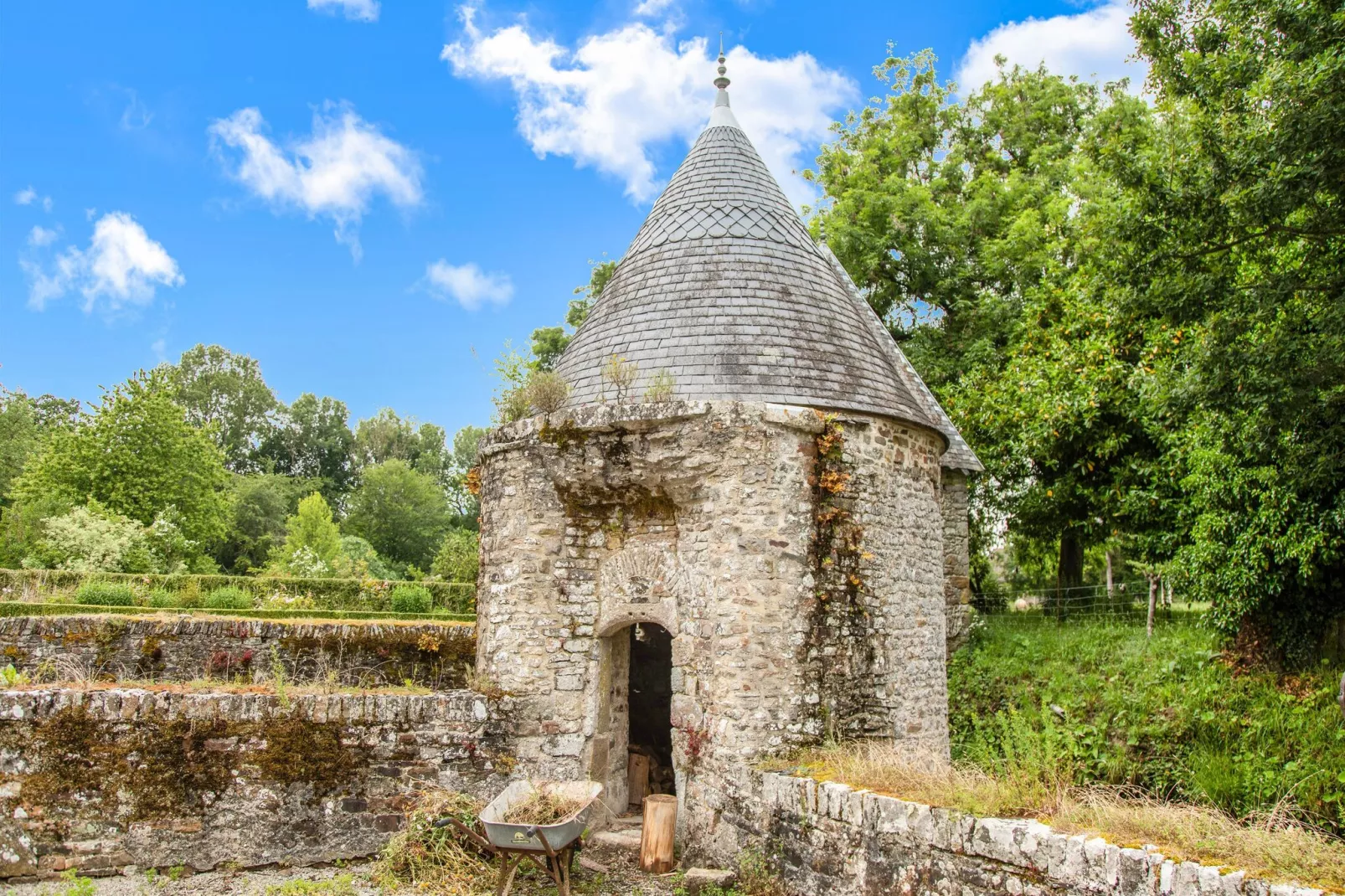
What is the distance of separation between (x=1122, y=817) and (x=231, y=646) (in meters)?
11.1

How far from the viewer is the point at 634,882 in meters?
6.73

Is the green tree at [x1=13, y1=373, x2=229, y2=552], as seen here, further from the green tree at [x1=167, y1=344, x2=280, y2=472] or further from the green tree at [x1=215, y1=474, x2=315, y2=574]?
the green tree at [x1=167, y1=344, x2=280, y2=472]

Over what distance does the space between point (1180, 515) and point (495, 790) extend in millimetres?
9781

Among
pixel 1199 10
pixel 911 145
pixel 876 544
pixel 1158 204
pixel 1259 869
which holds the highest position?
pixel 911 145

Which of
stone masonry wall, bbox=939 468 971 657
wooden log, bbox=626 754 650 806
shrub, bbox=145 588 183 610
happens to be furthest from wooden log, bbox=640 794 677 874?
shrub, bbox=145 588 183 610

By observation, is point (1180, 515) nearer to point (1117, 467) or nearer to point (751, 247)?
point (1117, 467)

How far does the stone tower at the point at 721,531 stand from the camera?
23.8 ft

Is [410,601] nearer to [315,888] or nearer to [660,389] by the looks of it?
[315,888]

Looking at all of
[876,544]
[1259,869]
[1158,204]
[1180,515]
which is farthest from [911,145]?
[1259,869]

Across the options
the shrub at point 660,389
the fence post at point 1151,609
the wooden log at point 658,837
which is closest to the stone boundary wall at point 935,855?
the wooden log at point 658,837

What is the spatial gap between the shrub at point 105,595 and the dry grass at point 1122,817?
44.8 ft

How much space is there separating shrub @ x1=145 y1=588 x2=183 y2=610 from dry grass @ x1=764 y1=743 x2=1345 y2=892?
14301 millimetres

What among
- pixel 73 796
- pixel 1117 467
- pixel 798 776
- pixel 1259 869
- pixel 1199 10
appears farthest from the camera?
pixel 1117 467

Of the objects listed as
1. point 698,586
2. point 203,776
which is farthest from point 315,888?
point 698,586
